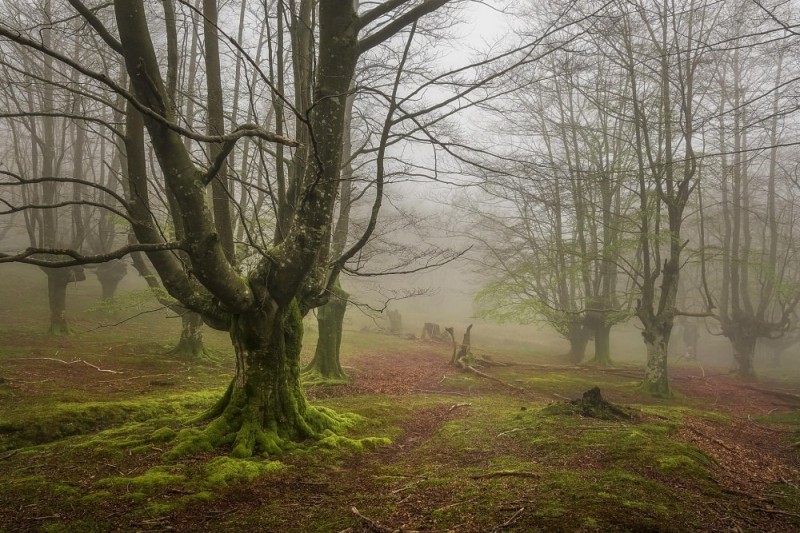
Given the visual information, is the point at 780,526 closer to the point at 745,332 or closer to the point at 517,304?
the point at 517,304

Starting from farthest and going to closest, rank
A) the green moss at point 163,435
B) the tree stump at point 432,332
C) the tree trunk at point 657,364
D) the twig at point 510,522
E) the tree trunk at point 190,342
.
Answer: the tree stump at point 432,332 < the tree trunk at point 190,342 < the tree trunk at point 657,364 < the green moss at point 163,435 < the twig at point 510,522

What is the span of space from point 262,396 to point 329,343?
5.67 m

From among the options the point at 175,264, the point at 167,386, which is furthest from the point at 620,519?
the point at 167,386

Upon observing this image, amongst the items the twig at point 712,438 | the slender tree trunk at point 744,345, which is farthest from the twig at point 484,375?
the slender tree trunk at point 744,345

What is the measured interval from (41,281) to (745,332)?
3166 centimetres

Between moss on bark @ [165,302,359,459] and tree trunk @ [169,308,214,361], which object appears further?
tree trunk @ [169,308,214,361]

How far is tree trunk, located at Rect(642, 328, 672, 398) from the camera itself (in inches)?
436

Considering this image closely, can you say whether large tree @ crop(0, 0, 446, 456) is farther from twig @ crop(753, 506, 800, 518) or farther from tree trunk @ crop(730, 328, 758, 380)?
tree trunk @ crop(730, 328, 758, 380)

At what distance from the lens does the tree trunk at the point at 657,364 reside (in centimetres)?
1106

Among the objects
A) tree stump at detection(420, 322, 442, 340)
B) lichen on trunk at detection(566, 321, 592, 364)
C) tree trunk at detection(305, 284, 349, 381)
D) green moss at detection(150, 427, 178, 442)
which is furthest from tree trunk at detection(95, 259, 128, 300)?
lichen on trunk at detection(566, 321, 592, 364)

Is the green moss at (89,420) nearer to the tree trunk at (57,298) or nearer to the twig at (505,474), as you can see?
the twig at (505,474)

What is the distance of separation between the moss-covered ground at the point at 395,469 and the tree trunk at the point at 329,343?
206 centimetres

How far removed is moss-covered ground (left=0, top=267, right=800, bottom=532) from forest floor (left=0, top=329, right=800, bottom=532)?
2 cm

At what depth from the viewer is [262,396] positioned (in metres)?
5.01
